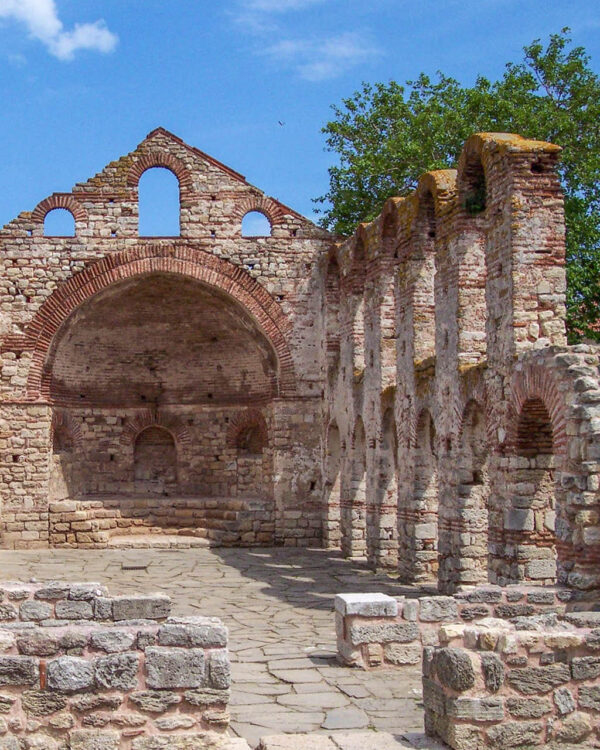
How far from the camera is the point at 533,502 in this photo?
34.9 feet

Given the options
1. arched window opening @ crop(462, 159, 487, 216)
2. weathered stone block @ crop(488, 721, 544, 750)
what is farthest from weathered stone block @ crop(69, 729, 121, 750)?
arched window opening @ crop(462, 159, 487, 216)

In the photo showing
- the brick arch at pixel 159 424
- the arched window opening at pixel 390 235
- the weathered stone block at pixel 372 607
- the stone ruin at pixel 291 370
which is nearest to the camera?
the weathered stone block at pixel 372 607

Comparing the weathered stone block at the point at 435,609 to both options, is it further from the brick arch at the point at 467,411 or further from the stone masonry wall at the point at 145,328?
the stone masonry wall at the point at 145,328

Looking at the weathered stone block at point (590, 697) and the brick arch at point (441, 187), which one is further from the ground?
the brick arch at point (441, 187)

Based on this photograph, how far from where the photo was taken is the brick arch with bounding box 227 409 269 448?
21.5 metres

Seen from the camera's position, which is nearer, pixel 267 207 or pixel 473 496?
pixel 473 496

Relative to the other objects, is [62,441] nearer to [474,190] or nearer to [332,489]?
[332,489]

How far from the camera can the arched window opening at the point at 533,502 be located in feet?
34.4

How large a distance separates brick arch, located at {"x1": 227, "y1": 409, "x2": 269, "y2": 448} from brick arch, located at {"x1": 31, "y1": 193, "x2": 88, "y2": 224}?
5.49 meters

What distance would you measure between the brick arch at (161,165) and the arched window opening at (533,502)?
38.1 ft

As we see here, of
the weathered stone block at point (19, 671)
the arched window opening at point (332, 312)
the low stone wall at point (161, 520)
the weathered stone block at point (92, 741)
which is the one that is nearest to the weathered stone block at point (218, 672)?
the weathered stone block at point (92, 741)

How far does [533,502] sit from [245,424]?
38.7ft

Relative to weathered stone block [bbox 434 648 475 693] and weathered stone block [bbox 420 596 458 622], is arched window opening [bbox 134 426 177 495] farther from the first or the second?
weathered stone block [bbox 434 648 475 693]

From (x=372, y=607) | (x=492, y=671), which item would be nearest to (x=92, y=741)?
(x=492, y=671)
